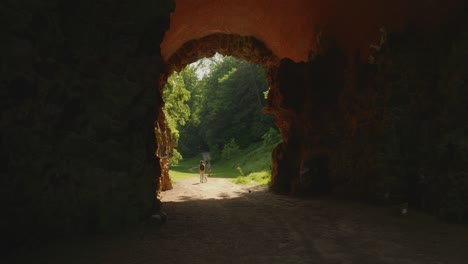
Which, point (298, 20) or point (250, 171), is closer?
point (298, 20)

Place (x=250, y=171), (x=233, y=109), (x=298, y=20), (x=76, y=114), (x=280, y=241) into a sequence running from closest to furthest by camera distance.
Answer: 1. (x=280, y=241)
2. (x=76, y=114)
3. (x=298, y=20)
4. (x=250, y=171)
5. (x=233, y=109)

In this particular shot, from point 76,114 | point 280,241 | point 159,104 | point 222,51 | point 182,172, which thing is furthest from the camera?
point 182,172

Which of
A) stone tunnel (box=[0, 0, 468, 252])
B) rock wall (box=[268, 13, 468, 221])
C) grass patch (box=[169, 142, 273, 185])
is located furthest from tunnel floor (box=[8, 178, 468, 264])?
grass patch (box=[169, 142, 273, 185])

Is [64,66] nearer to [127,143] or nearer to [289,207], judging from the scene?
[127,143]

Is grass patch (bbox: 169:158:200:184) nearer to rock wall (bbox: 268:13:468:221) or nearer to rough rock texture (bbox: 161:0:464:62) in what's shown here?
rough rock texture (bbox: 161:0:464:62)

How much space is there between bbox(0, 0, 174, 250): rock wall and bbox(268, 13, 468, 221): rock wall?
226 inches

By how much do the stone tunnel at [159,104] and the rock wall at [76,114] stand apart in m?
0.02

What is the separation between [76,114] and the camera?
18.4 feet

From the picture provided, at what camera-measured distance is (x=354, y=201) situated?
340 inches

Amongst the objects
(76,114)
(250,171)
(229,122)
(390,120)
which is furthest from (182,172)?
(76,114)

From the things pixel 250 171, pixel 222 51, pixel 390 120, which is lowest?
pixel 250 171

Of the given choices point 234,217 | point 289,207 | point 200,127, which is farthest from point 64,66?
point 200,127

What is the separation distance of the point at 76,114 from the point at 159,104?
7.89ft

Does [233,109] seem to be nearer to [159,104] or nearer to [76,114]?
[159,104]
